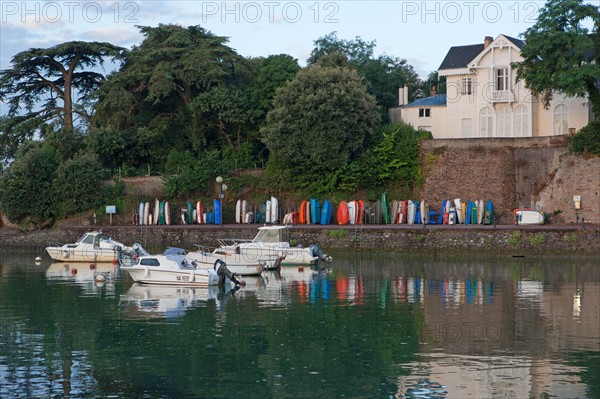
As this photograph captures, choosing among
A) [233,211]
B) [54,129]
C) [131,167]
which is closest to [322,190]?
[233,211]

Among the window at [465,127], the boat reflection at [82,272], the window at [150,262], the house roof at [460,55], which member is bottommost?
the boat reflection at [82,272]

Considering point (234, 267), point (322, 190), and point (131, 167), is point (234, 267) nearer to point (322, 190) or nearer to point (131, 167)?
point (322, 190)

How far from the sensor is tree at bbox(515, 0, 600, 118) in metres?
52.2

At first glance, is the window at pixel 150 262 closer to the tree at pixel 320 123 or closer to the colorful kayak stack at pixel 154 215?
the colorful kayak stack at pixel 154 215

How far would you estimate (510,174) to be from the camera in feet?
187

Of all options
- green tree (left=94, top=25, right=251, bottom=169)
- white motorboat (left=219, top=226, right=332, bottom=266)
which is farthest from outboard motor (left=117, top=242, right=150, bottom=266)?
green tree (left=94, top=25, right=251, bottom=169)

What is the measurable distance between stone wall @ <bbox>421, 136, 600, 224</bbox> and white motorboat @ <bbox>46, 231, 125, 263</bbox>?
63.5 ft

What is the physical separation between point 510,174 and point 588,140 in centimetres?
512

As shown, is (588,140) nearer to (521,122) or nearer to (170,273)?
(521,122)

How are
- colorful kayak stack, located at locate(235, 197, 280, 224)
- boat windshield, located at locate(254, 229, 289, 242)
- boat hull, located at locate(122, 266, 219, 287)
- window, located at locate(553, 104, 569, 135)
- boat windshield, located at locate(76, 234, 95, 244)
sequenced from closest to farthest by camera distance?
boat hull, located at locate(122, 266, 219, 287) → boat windshield, located at locate(254, 229, 289, 242) → boat windshield, located at locate(76, 234, 95, 244) → colorful kayak stack, located at locate(235, 197, 280, 224) → window, located at locate(553, 104, 569, 135)

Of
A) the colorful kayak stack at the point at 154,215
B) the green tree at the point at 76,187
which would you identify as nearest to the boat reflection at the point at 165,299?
the colorful kayak stack at the point at 154,215

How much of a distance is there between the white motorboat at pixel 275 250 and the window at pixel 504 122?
19870 mm

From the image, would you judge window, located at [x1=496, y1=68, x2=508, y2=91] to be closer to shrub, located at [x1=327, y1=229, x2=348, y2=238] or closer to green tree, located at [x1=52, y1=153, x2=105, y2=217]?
shrub, located at [x1=327, y1=229, x2=348, y2=238]

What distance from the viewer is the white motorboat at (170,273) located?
3828 centimetres
